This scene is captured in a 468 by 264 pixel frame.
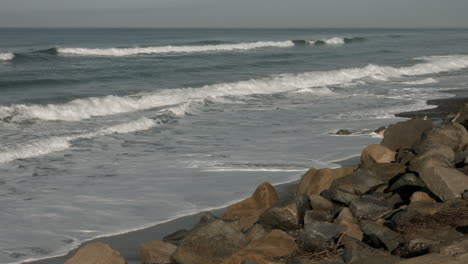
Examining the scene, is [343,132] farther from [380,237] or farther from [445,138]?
[380,237]

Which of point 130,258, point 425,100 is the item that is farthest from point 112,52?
point 130,258

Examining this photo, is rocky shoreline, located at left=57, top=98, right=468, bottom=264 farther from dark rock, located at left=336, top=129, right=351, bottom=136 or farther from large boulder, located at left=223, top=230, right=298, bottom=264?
dark rock, located at left=336, top=129, right=351, bottom=136

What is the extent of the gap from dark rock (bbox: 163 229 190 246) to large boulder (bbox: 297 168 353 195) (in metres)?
1.65

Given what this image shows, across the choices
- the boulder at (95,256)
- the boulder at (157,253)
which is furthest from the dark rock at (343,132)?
the boulder at (95,256)

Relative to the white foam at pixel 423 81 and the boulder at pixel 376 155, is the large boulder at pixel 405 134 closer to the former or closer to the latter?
the boulder at pixel 376 155

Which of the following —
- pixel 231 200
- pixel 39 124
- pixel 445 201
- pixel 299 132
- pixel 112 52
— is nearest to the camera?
pixel 445 201

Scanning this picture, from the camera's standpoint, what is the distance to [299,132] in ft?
48.5

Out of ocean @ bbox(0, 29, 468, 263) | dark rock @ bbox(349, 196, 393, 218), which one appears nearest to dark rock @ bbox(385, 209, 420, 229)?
dark rock @ bbox(349, 196, 393, 218)

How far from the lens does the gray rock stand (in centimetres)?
739

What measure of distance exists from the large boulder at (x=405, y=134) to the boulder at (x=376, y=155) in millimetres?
439

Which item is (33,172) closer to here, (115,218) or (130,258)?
(115,218)

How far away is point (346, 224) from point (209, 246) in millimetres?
1303

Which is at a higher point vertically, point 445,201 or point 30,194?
point 445,201

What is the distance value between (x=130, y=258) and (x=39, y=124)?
1146cm
